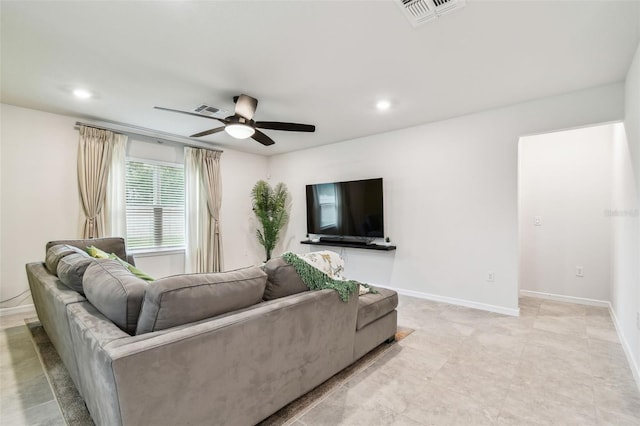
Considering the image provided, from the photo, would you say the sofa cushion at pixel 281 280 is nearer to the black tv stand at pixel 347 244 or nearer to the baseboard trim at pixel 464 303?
the black tv stand at pixel 347 244

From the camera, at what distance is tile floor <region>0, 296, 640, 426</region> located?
1.75 meters

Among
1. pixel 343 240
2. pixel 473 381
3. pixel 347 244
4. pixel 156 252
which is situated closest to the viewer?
pixel 473 381

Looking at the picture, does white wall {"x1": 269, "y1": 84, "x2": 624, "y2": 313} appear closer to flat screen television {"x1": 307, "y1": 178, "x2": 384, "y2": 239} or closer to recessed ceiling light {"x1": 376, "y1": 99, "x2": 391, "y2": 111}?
flat screen television {"x1": 307, "y1": 178, "x2": 384, "y2": 239}

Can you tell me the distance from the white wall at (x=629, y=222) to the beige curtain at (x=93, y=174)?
228 inches

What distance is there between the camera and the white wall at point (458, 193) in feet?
11.0

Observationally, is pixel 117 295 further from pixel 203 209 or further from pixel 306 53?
pixel 203 209

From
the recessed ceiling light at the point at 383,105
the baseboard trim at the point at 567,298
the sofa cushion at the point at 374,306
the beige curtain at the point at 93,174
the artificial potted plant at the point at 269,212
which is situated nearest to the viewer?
the sofa cushion at the point at 374,306

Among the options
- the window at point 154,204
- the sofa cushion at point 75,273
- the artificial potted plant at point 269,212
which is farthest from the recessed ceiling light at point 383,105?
the window at point 154,204

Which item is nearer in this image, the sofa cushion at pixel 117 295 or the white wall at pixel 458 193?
the sofa cushion at pixel 117 295

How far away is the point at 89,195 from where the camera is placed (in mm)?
3961

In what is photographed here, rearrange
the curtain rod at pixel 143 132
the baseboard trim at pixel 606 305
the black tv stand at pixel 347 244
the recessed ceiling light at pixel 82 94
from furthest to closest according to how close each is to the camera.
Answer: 1. the black tv stand at pixel 347 244
2. the curtain rod at pixel 143 132
3. the recessed ceiling light at pixel 82 94
4. the baseboard trim at pixel 606 305

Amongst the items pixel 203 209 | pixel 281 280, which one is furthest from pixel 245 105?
pixel 203 209

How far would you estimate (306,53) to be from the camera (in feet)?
7.79

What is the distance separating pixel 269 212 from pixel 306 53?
3870 mm
